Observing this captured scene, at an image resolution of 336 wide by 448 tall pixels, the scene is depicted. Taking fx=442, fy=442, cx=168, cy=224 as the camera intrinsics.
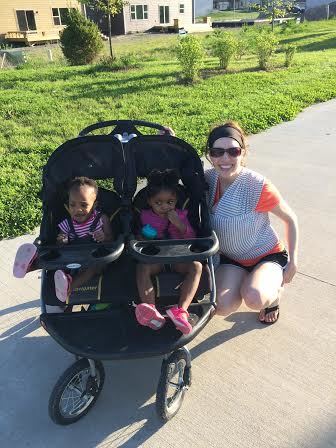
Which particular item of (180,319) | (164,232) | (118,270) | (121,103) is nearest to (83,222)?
(118,270)

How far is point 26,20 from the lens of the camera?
28.2 meters

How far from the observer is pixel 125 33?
3222 centimetres

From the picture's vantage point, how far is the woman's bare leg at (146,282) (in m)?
2.20

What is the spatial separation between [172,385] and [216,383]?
286mm

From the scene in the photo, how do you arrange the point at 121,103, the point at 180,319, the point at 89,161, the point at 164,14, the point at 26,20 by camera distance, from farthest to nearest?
the point at 164,14
the point at 26,20
the point at 121,103
the point at 89,161
the point at 180,319

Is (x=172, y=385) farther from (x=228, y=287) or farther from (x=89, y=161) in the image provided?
(x=89, y=161)

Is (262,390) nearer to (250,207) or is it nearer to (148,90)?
(250,207)

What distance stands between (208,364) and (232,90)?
22.4ft

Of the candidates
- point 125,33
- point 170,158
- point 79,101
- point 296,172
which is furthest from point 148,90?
point 125,33

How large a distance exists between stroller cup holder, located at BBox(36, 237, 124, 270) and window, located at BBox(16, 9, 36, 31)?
98.7ft

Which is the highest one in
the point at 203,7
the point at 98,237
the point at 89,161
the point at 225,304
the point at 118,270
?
the point at 89,161

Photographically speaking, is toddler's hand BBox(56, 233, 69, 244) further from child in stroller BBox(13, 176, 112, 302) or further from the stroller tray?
the stroller tray

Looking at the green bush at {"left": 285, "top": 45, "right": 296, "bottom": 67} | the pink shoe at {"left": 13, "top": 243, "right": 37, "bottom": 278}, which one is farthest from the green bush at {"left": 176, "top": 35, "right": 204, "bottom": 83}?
the pink shoe at {"left": 13, "top": 243, "right": 37, "bottom": 278}

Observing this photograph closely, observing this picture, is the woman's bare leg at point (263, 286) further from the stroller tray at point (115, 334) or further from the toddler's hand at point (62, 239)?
the toddler's hand at point (62, 239)
